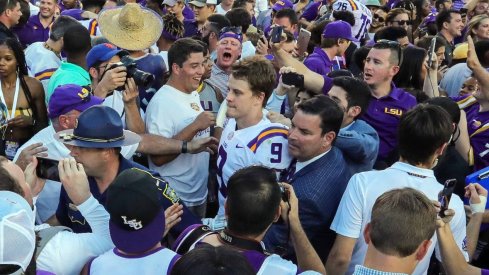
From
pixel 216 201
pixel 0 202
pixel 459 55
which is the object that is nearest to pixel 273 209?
pixel 0 202

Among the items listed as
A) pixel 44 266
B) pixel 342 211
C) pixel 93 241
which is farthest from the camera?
pixel 342 211

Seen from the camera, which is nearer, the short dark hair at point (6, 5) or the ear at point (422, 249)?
the ear at point (422, 249)

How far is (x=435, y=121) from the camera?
11.2 feet

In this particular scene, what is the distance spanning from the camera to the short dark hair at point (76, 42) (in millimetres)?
5633

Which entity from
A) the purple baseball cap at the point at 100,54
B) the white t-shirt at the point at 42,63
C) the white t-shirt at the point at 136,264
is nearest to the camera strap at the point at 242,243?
the white t-shirt at the point at 136,264

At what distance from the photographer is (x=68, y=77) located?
199 inches

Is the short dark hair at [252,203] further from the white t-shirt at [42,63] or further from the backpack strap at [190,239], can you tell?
the white t-shirt at [42,63]

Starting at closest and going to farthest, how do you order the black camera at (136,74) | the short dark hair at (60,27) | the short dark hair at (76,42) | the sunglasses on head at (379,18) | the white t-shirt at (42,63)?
the black camera at (136,74), the short dark hair at (76,42), the white t-shirt at (42,63), the short dark hair at (60,27), the sunglasses on head at (379,18)

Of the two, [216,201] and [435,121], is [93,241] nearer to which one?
[435,121]

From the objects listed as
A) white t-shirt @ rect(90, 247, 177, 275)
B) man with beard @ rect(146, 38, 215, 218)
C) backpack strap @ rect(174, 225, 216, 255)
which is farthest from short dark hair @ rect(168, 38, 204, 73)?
white t-shirt @ rect(90, 247, 177, 275)

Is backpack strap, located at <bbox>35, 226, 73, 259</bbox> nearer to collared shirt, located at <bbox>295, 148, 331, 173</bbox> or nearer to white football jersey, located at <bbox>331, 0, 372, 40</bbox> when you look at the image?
collared shirt, located at <bbox>295, 148, 331, 173</bbox>

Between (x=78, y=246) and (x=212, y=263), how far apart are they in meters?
0.98

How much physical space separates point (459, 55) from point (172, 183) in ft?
12.5

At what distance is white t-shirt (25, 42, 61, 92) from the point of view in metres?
6.09
